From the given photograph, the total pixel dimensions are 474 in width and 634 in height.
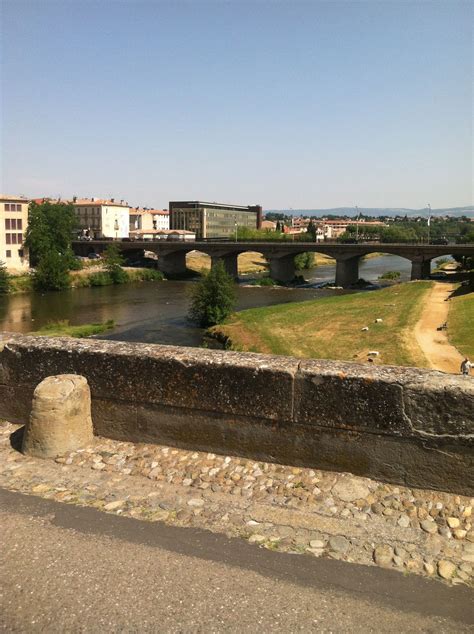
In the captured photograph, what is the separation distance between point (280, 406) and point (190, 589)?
7.79 feet

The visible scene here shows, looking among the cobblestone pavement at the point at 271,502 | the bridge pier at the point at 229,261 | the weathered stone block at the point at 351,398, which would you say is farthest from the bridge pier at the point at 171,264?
the weathered stone block at the point at 351,398

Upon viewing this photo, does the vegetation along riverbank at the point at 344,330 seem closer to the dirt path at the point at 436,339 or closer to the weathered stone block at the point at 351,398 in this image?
the dirt path at the point at 436,339

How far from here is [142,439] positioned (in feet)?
21.9

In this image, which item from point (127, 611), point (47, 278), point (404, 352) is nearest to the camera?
point (127, 611)

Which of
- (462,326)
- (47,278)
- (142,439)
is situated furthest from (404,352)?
(47,278)

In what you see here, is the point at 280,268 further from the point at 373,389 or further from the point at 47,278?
the point at 373,389

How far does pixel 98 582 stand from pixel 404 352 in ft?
81.0

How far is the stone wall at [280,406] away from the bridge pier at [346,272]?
219ft

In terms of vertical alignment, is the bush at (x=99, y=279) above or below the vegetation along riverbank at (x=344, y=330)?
above

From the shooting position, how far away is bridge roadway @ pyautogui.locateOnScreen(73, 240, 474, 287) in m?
71.1

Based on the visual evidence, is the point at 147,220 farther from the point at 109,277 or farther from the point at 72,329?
the point at 72,329

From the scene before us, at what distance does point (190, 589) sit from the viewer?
4.02 m

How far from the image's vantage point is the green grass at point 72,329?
3772cm

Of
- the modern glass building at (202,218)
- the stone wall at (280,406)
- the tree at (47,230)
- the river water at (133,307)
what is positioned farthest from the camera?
the modern glass building at (202,218)
